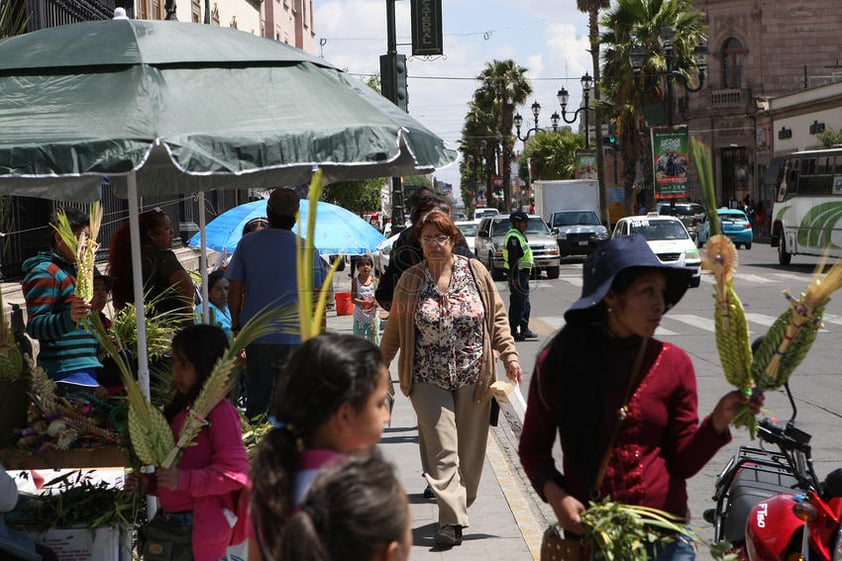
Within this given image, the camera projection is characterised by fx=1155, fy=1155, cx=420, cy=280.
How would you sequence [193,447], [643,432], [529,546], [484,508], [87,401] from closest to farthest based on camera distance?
[643,432]
[193,447]
[87,401]
[529,546]
[484,508]

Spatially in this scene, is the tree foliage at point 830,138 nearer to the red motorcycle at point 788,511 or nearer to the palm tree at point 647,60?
the palm tree at point 647,60

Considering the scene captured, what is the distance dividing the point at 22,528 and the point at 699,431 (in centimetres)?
298

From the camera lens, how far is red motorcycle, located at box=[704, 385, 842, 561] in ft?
15.3

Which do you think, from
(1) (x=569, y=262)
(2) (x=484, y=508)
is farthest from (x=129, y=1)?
(1) (x=569, y=262)

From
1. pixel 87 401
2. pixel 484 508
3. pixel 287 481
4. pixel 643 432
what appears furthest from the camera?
pixel 484 508

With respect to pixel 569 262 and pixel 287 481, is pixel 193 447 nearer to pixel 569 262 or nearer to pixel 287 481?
pixel 287 481

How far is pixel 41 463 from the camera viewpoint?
17.0 feet

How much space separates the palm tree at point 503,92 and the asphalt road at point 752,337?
44211 mm

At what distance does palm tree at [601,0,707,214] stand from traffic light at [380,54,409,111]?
28.2m

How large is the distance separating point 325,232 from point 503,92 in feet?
221

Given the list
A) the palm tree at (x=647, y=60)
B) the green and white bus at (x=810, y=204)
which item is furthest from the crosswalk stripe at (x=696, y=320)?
the palm tree at (x=647, y=60)

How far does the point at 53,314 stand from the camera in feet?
20.0

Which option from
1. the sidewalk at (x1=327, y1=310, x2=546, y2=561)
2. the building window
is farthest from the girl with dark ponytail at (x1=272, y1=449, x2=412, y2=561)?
the building window

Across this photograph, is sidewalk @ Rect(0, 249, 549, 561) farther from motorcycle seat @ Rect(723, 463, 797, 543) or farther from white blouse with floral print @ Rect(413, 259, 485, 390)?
motorcycle seat @ Rect(723, 463, 797, 543)
